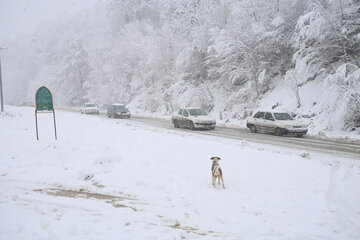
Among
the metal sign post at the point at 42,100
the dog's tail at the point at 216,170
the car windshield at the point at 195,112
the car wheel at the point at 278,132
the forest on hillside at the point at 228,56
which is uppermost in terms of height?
the forest on hillside at the point at 228,56

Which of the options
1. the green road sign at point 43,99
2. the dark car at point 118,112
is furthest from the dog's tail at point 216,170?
the dark car at point 118,112

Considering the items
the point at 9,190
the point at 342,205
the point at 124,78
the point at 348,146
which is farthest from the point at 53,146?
the point at 124,78

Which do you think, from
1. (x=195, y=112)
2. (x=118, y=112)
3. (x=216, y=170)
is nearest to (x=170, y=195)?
(x=216, y=170)

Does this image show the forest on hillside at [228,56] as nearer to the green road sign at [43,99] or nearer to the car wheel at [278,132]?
the car wheel at [278,132]

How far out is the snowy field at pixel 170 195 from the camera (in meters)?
3.69

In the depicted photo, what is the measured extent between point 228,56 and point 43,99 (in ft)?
56.3

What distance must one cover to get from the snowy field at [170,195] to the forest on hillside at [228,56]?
9281 mm

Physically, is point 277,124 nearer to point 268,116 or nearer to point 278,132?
point 278,132

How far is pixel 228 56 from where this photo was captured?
22.2m

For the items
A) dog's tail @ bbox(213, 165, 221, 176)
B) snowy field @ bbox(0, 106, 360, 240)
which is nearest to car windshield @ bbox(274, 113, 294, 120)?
snowy field @ bbox(0, 106, 360, 240)

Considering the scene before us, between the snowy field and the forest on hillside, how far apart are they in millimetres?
9281

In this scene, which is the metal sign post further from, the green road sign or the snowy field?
the snowy field

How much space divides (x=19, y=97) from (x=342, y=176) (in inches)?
3778

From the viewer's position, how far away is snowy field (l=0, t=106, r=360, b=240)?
3686 millimetres
